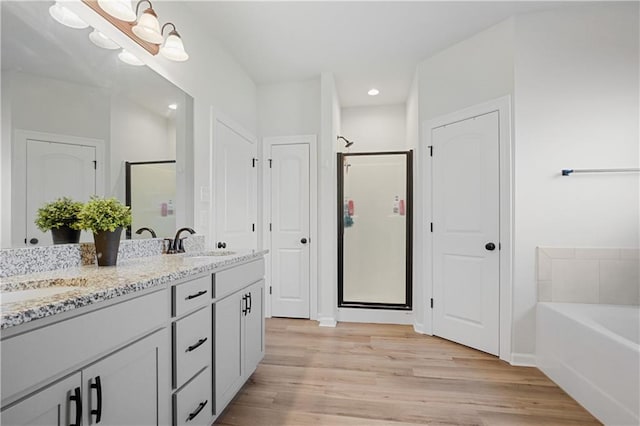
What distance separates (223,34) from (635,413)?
3689 mm

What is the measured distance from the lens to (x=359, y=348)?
2.71m

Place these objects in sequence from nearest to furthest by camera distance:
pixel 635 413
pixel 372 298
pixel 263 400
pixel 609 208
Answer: pixel 635 413, pixel 263 400, pixel 609 208, pixel 372 298

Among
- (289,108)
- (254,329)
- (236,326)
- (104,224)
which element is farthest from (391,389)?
(289,108)

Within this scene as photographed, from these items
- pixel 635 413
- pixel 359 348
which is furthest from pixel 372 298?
pixel 635 413

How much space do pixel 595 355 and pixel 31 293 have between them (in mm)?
2756

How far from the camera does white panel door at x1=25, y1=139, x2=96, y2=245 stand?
1311mm

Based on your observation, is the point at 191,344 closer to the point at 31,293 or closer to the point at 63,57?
the point at 31,293

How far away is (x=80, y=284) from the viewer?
1132 mm

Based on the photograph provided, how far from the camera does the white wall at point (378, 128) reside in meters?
4.21

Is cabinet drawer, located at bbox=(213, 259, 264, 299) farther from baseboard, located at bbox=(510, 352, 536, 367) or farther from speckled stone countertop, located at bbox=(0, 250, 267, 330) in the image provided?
baseboard, located at bbox=(510, 352, 536, 367)

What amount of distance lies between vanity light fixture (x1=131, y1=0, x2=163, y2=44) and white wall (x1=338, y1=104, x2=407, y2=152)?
273cm

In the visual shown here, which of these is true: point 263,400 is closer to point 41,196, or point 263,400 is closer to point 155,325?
point 155,325

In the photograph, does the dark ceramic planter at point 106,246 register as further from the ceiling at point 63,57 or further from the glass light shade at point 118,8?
the glass light shade at point 118,8

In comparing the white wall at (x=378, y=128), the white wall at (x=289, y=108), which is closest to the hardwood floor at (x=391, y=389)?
the white wall at (x=289, y=108)
